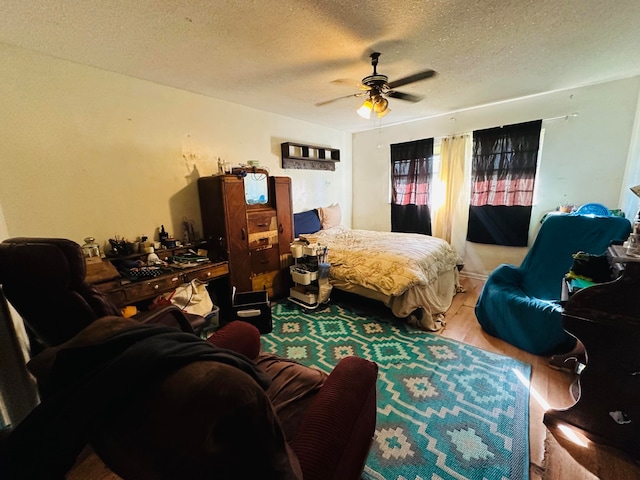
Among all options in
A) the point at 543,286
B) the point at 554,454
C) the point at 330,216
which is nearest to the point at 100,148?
the point at 330,216

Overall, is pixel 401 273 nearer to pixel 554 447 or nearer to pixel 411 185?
pixel 554 447

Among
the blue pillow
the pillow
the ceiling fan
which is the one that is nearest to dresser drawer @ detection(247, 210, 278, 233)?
the blue pillow

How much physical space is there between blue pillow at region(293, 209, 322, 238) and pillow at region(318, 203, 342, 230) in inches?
3.5

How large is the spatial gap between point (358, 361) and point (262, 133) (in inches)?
128

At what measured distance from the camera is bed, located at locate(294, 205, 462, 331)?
2576mm

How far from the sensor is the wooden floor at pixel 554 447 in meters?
1.31

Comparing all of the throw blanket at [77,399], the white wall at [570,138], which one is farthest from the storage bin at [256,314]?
the white wall at [570,138]

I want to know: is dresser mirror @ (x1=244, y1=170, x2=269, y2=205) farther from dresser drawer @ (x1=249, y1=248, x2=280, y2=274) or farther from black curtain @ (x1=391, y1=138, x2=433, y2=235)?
black curtain @ (x1=391, y1=138, x2=433, y2=235)

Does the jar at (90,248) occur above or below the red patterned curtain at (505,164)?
below

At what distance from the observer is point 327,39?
1872 millimetres

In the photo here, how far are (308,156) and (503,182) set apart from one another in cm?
286

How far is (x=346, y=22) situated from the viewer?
5.56 feet

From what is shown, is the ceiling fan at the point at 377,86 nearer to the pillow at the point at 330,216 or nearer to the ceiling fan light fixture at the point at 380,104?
the ceiling fan light fixture at the point at 380,104

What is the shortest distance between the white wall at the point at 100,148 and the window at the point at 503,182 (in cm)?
330
